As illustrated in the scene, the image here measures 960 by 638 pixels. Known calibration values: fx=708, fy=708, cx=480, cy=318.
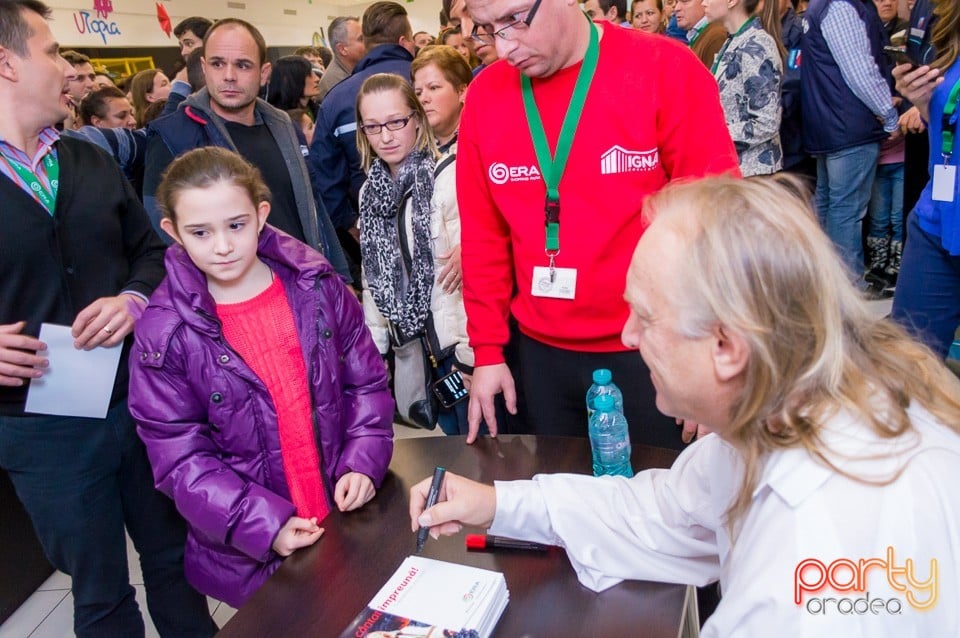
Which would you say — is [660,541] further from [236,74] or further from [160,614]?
[236,74]

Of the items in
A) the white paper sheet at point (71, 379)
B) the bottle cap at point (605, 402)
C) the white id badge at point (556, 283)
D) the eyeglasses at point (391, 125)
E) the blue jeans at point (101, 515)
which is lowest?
the blue jeans at point (101, 515)

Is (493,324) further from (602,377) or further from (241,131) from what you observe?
(241,131)

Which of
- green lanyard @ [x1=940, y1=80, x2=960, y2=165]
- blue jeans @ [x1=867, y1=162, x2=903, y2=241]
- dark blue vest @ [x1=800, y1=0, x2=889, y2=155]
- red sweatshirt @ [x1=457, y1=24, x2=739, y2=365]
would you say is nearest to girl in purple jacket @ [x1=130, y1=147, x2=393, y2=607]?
red sweatshirt @ [x1=457, y1=24, x2=739, y2=365]

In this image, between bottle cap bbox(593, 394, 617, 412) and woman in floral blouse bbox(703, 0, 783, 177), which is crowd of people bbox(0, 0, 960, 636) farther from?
woman in floral blouse bbox(703, 0, 783, 177)

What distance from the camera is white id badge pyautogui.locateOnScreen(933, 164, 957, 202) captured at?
183 centimetres

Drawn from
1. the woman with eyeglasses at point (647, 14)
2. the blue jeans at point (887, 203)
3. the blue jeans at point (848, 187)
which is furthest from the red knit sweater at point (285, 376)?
the woman with eyeglasses at point (647, 14)

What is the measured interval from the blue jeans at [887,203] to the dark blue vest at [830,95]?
0.49 meters

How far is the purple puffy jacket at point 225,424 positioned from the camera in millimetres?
1306

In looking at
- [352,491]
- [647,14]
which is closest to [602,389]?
[352,491]

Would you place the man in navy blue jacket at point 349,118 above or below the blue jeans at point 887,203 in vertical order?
above

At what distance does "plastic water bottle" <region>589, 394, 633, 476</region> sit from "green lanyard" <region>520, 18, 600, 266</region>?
33 centimetres

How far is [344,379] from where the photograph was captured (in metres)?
1.52

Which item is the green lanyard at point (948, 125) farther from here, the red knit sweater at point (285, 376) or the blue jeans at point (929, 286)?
the red knit sweater at point (285, 376)

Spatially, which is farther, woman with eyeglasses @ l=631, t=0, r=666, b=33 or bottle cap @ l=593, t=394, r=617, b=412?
woman with eyeglasses @ l=631, t=0, r=666, b=33
